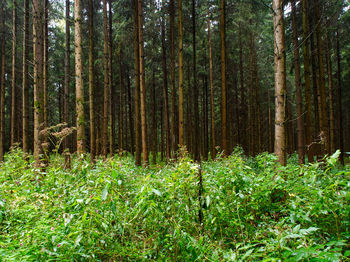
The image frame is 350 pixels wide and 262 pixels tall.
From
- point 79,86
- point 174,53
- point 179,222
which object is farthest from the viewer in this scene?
point 174,53

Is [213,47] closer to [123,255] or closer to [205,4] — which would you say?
[205,4]

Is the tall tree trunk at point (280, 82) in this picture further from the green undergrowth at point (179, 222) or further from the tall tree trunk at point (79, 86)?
the tall tree trunk at point (79, 86)

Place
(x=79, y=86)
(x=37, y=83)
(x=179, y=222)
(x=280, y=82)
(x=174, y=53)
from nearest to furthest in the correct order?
(x=179, y=222) < (x=280, y=82) < (x=37, y=83) < (x=79, y=86) < (x=174, y=53)

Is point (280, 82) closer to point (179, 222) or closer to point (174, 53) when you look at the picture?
point (179, 222)

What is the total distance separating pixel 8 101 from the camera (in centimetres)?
2273

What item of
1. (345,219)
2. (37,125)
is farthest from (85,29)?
(345,219)

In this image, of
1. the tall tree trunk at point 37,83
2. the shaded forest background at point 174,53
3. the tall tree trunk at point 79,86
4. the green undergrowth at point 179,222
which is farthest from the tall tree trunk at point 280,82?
the tall tree trunk at point 37,83

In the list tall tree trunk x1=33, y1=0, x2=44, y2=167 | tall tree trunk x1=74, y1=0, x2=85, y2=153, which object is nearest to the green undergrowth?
tall tree trunk x1=33, y1=0, x2=44, y2=167

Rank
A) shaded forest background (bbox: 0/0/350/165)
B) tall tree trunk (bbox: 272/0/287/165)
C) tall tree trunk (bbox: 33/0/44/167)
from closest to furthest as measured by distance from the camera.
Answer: tall tree trunk (bbox: 272/0/287/165)
tall tree trunk (bbox: 33/0/44/167)
shaded forest background (bbox: 0/0/350/165)

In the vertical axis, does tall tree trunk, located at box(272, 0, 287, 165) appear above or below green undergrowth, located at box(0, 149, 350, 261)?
above

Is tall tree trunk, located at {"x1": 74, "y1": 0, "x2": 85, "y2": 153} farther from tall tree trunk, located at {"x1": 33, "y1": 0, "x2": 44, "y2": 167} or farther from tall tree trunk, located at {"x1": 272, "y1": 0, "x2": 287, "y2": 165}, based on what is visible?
tall tree trunk, located at {"x1": 272, "y1": 0, "x2": 287, "y2": 165}

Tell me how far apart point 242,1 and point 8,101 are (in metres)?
24.8

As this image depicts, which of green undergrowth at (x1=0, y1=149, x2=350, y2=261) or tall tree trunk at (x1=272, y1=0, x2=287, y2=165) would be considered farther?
tall tree trunk at (x1=272, y1=0, x2=287, y2=165)

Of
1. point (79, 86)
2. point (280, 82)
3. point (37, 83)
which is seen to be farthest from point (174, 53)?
point (280, 82)
